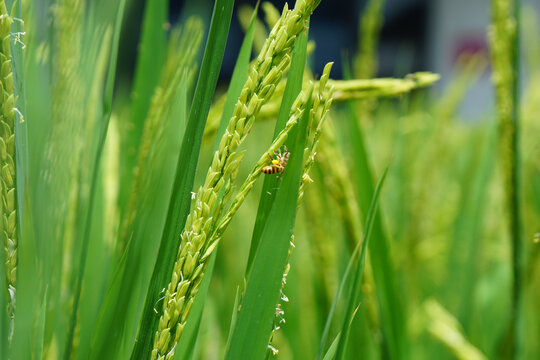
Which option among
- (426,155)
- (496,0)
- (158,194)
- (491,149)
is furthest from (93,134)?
(426,155)

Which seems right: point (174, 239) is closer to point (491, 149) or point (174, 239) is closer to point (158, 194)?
point (158, 194)

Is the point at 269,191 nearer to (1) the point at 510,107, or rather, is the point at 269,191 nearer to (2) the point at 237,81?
(2) the point at 237,81

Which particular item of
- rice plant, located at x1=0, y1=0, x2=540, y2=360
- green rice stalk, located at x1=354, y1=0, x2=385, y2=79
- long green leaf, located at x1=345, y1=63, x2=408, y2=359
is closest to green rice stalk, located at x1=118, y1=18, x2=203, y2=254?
rice plant, located at x1=0, y1=0, x2=540, y2=360

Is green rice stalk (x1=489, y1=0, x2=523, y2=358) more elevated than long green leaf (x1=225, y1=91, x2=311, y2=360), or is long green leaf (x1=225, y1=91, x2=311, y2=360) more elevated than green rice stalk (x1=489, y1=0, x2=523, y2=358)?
green rice stalk (x1=489, y1=0, x2=523, y2=358)

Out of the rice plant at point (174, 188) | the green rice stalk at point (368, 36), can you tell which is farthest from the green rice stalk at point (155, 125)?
the green rice stalk at point (368, 36)

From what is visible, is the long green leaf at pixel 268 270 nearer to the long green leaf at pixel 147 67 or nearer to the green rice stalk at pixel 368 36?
the long green leaf at pixel 147 67

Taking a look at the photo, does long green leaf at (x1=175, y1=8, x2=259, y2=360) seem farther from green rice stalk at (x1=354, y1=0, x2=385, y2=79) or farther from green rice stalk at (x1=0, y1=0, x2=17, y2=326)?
green rice stalk at (x1=354, y1=0, x2=385, y2=79)

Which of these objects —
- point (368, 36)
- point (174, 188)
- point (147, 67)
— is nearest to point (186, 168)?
point (174, 188)
